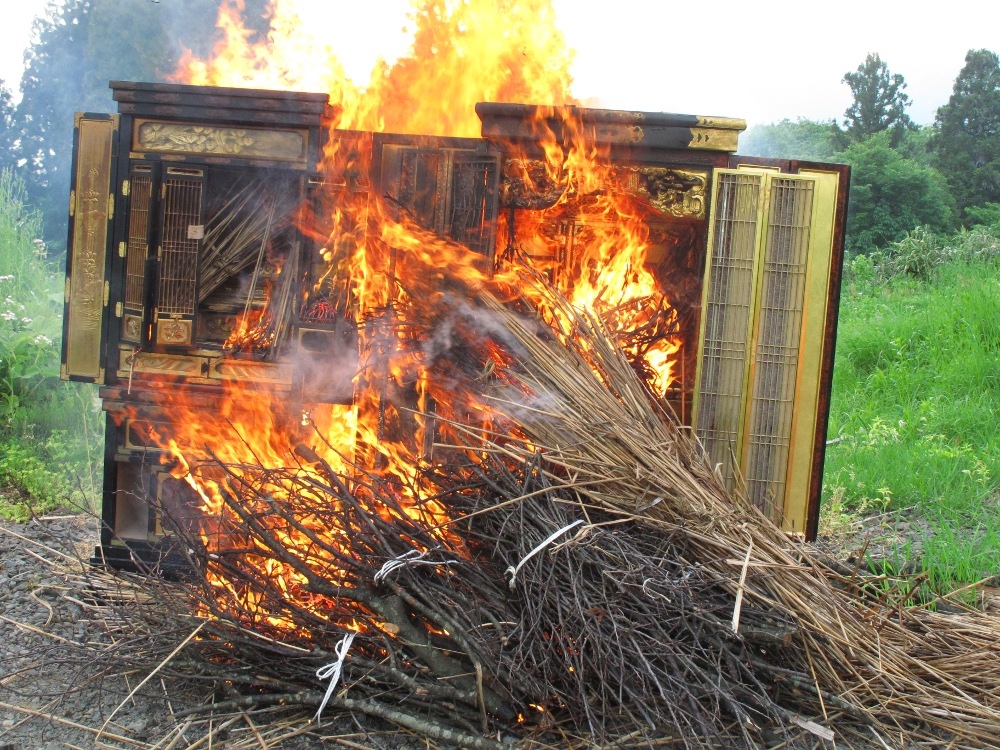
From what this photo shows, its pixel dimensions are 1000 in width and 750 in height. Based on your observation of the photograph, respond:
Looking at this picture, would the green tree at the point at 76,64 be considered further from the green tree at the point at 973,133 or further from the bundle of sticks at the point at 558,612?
the green tree at the point at 973,133

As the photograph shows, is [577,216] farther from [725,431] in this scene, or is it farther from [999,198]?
[999,198]

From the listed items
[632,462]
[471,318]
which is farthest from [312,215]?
[632,462]

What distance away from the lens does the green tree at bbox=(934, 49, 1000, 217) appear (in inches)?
881

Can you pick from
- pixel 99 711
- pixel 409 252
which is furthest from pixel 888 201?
pixel 99 711

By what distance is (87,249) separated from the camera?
204 inches

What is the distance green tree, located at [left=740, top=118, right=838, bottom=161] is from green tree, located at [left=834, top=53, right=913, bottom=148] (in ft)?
3.23

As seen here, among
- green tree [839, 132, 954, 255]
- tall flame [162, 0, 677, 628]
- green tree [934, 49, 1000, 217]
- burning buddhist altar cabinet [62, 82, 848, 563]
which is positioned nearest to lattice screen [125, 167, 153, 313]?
burning buddhist altar cabinet [62, 82, 848, 563]

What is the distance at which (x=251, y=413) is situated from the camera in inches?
194

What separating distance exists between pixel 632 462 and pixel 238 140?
2.80m

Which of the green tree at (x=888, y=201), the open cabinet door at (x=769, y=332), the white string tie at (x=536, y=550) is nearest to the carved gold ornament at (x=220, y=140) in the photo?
the open cabinet door at (x=769, y=332)

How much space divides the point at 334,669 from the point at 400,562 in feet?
1.61

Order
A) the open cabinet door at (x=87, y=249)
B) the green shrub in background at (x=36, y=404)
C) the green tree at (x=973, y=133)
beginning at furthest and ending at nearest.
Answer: the green tree at (x=973, y=133) → the green shrub in background at (x=36, y=404) → the open cabinet door at (x=87, y=249)

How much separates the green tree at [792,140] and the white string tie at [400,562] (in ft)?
66.9

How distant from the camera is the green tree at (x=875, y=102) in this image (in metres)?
27.8
